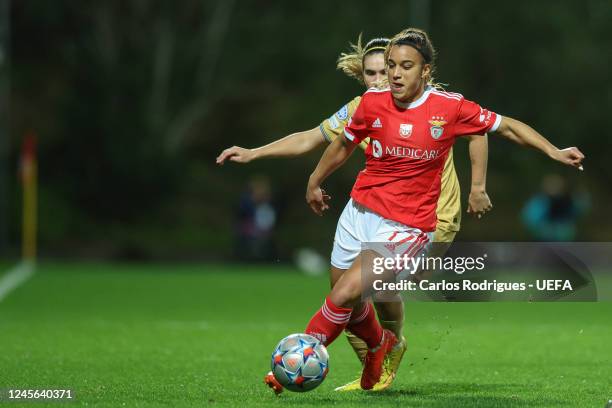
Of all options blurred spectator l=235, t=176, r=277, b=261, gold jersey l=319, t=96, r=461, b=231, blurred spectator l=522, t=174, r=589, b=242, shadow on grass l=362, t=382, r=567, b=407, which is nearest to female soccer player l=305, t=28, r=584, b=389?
gold jersey l=319, t=96, r=461, b=231

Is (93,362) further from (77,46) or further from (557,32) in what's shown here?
(557,32)

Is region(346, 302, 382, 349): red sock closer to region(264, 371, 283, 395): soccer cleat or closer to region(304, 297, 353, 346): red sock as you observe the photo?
region(304, 297, 353, 346): red sock

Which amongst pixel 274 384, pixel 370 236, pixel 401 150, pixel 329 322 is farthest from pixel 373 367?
pixel 401 150

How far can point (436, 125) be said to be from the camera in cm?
757

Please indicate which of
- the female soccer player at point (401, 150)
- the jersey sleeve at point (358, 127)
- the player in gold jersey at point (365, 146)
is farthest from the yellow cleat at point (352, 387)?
the jersey sleeve at point (358, 127)

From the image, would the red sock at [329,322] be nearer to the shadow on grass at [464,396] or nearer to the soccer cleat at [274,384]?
the soccer cleat at [274,384]

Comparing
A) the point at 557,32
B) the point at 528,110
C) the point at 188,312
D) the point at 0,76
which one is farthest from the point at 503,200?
the point at 188,312

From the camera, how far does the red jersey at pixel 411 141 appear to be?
24.9ft

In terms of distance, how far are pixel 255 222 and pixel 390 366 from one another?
734 inches

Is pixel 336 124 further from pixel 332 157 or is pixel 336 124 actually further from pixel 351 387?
pixel 351 387

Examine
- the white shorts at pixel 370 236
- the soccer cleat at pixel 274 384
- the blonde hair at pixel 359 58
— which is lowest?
the soccer cleat at pixel 274 384

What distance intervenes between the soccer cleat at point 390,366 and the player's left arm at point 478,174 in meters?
1.20

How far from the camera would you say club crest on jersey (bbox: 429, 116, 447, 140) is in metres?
7.57

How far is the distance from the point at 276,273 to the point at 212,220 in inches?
336
